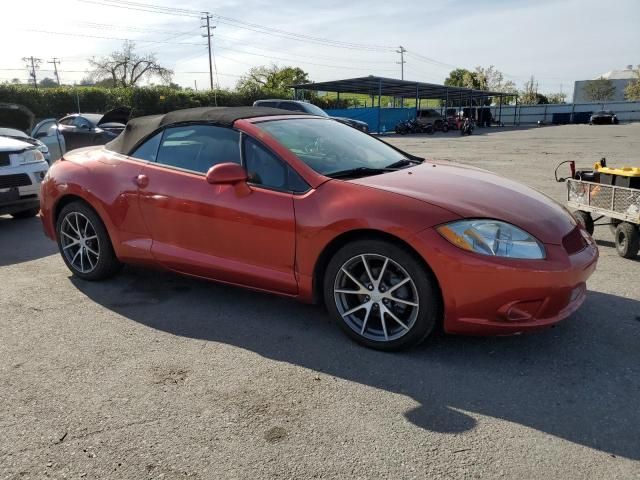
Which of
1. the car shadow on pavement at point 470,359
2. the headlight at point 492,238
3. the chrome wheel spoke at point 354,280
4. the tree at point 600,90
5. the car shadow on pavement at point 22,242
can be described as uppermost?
the tree at point 600,90

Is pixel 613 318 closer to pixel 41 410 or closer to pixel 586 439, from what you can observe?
pixel 586 439

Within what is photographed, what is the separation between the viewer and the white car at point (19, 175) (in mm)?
7070

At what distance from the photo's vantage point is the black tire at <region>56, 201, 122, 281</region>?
4.59m

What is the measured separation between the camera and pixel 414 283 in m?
3.19

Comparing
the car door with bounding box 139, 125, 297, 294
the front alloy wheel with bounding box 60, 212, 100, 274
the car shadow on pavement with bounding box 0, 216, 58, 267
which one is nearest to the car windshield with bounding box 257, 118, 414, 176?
the car door with bounding box 139, 125, 297, 294

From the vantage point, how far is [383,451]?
8.00 ft

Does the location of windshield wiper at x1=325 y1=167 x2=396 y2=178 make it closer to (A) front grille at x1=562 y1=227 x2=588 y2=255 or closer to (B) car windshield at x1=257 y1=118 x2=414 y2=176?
(B) car windshield at x1=257 y1=118 x2=414 y2=176

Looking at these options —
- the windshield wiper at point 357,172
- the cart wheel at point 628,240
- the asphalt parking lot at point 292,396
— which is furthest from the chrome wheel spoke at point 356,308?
the cart wheel at point 628,240

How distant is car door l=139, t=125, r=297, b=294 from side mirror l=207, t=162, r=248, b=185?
0.09 metres

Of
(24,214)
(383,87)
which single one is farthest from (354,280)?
(383,87)

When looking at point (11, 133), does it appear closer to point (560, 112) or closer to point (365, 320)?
point (365, 320)

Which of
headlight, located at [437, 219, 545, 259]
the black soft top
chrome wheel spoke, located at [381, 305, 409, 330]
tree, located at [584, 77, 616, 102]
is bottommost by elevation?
chrome wheel spoke, located at [381, 305, 409, 330]

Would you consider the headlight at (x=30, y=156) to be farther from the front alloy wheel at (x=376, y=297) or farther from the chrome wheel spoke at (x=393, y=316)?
the chrome wheel spoke at (x=393, y=316)

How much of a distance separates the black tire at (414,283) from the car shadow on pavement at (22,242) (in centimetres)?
391
